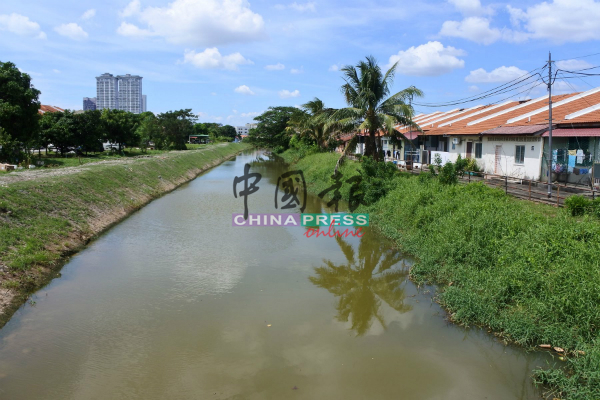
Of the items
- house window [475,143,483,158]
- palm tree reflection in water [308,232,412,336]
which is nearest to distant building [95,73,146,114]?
house window [475,143,483,158]

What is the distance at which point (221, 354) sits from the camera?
6125mm

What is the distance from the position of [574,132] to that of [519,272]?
359 inches

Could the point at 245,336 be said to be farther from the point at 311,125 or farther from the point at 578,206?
the point at 311,125

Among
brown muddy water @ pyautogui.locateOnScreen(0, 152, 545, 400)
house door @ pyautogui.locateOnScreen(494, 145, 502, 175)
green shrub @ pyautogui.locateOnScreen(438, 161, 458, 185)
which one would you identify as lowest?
brown muddy water @ pyautogui.locateOnScreen(0, 152, 545, 400)

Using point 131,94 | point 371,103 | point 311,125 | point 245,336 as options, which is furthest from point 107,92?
point 245,336

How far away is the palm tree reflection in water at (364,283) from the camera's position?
25.0 feet

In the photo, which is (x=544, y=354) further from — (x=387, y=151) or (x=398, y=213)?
(x=387, y=151)

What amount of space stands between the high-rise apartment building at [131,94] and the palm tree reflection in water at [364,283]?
19002 cm

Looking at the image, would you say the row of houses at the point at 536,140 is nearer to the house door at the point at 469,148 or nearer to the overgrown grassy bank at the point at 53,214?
the house door at the point at 469,148

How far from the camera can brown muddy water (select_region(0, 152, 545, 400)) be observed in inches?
213

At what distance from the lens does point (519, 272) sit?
7113 mm

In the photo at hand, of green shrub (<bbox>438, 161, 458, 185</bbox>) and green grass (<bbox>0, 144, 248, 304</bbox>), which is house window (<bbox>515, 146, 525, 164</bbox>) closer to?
green shrub (<bbox>438, 161, 458, 185</bbox>)

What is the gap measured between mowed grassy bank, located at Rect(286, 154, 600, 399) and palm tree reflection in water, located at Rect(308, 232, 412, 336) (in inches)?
24.1

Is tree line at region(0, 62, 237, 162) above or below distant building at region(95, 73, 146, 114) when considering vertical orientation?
below
